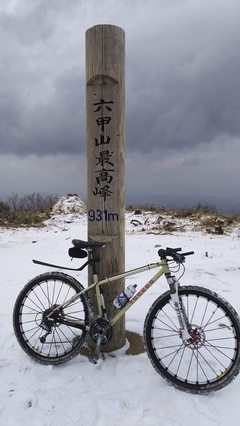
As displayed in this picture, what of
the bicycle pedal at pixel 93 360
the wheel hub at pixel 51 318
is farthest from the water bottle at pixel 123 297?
the wheel hub at pixel 51 318

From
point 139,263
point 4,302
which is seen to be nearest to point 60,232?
point 139,263

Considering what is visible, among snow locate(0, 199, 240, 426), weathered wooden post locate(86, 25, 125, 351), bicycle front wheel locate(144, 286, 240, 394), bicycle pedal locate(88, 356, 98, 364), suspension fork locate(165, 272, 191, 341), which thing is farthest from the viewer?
weathered wooden post locate(86, 25, 125, 351)

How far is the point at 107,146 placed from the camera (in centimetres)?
293

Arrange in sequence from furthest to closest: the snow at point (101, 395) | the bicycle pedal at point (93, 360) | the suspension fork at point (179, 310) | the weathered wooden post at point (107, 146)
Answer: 1. the weathered wooden post at point (107, 146)
2. the bicycle pedal at point (93, 360)
3. the suspension fork at point (179, 310)
4. the snow at point (101, 395)

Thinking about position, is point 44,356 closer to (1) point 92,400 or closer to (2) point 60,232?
(1) point 92,400

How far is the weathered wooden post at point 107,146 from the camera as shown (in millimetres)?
2871

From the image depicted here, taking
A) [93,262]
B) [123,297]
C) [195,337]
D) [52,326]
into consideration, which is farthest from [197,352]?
[52,326]

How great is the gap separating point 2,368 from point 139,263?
13.9 feet

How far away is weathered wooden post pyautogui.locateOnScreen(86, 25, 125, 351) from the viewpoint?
9.42 feet

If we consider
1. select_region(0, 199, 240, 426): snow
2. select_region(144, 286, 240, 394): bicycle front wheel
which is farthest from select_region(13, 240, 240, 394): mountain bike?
select_region(0, 199, 240, 426): snow

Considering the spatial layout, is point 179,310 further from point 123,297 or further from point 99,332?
point 99,332

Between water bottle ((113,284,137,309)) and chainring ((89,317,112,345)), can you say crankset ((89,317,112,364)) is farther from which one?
water bottle ((113,284,137,309))

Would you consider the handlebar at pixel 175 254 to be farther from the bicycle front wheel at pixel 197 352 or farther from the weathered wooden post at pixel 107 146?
the weathered wooden post at pixel 107 146

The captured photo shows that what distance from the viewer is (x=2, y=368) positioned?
284 cm
